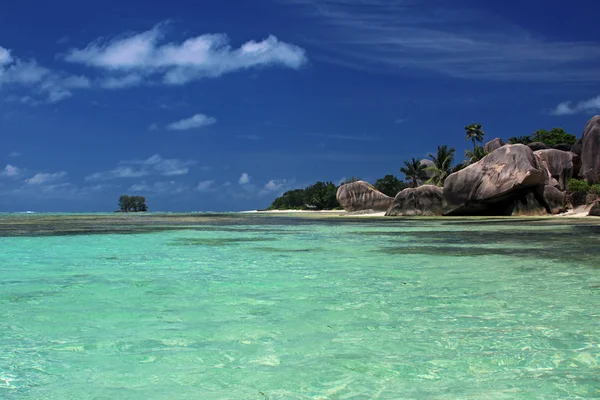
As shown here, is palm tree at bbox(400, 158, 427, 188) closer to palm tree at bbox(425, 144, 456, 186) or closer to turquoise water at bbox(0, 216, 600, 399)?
palm tree at bbox(425, 144, 456, 186)

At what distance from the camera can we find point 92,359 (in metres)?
3.91

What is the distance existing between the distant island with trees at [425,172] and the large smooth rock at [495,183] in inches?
195

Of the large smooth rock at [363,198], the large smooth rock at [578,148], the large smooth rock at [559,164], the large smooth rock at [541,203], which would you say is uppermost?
the large smooth rock at [578,148]

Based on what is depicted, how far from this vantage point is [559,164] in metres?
44.0

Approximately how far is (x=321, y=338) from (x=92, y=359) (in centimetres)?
180

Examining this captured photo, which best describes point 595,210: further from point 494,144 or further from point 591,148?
point 494,144

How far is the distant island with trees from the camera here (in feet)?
189

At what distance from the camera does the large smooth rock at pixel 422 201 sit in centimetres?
4069

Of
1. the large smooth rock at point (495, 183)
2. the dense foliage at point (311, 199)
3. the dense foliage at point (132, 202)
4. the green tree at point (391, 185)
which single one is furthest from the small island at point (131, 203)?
the large smooth rock at point (495, 183)

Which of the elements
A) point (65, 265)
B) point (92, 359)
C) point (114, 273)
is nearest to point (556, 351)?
point (92, 359)

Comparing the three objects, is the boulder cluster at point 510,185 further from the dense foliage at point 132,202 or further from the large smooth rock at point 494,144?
the dense foliage at point 132,202

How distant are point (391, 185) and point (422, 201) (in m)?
31.5

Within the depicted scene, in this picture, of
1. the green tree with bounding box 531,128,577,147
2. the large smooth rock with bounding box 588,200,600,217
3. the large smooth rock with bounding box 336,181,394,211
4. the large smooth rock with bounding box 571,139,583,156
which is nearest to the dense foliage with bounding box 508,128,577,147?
the green tree with bounding box 531,128,577,147

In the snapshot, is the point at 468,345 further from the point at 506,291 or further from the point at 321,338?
the point at 506,291
